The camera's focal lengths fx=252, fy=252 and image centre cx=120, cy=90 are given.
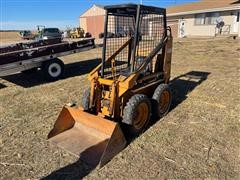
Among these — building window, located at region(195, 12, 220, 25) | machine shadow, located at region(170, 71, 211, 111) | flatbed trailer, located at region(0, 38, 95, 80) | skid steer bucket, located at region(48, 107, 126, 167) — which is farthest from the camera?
building window, located at region(195, 12, 220, 25)

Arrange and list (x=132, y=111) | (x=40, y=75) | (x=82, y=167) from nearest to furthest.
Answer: (x=82, y=167)
(x=132, y=111)
(x=40, y=75)

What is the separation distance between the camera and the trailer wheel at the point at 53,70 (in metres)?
8.03

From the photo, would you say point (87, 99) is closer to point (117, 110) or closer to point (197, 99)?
point (117, 110)

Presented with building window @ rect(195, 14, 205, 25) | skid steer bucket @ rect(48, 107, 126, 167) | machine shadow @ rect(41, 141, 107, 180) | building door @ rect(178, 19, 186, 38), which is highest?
building window @ rect(195, 14, 205, 25)

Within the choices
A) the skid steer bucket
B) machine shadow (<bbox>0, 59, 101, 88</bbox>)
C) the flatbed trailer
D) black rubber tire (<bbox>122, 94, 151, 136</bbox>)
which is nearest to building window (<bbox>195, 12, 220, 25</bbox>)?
machine shadow (<bbox>0, 59, 101, 88</bbox>)

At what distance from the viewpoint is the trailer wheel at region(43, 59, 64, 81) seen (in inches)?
316

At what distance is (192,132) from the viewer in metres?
4.24

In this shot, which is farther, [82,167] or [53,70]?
[53,70]

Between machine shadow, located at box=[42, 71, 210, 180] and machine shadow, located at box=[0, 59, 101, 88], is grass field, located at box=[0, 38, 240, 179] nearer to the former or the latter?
machine shadow, located at box=[42, 71, 210, 180]

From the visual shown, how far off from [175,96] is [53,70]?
13.8 feet

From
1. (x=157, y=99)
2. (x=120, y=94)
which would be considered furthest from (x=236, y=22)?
(x=120, y=94)

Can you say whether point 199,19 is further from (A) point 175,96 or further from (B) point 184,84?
(A) point 175,96

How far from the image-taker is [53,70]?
822cm

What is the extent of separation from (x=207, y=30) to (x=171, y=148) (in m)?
22.3
